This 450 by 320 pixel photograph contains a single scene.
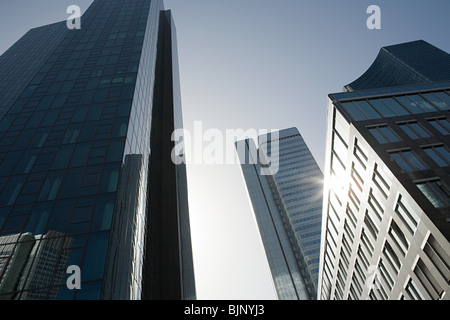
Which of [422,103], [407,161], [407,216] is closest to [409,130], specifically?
[407,161]

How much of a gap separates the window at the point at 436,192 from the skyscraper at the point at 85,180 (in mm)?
24923

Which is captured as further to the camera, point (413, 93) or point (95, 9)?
point (95, 9)

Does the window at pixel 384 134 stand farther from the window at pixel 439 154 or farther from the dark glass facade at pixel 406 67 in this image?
the dark glass facade at pixel 406 67

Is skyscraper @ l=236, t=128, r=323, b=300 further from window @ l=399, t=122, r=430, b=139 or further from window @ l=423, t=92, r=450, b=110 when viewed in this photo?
window @ l=399, t=122, r=430, b=139

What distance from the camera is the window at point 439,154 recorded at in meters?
28.6

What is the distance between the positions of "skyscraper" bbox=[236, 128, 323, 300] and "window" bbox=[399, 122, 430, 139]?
105572mm

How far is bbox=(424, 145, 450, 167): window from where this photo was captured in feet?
93.7

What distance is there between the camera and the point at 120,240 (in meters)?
21.3

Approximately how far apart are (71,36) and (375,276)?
175 ft

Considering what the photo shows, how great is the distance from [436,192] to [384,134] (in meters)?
8.28

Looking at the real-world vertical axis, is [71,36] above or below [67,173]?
above

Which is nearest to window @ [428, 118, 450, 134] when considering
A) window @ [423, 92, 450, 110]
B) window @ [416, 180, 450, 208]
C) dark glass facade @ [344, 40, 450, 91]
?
window @ [423, 92, 450, 110]
